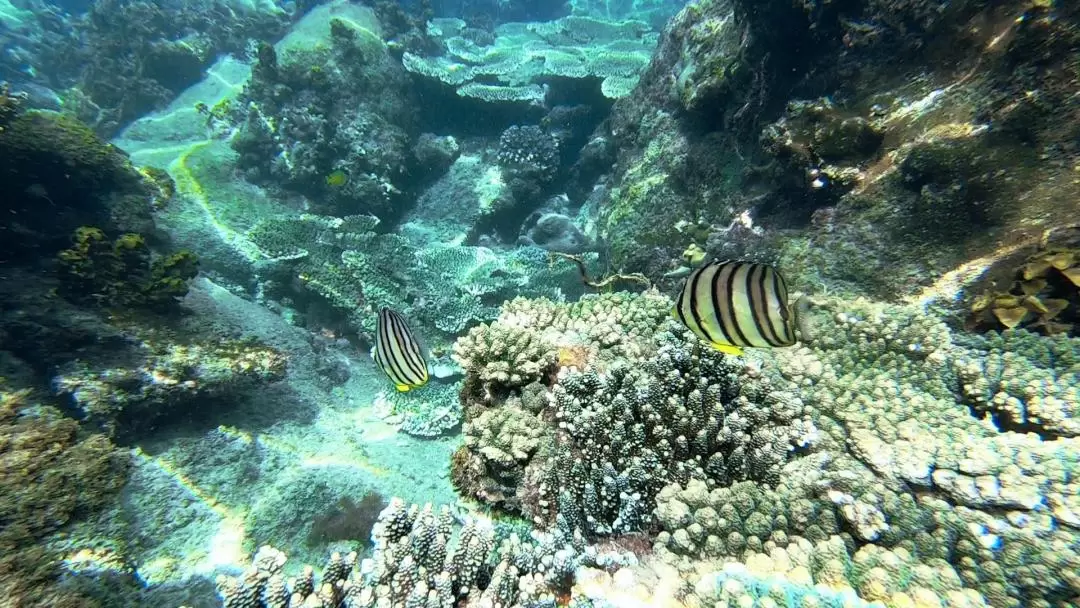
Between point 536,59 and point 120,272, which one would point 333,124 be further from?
point 120,272

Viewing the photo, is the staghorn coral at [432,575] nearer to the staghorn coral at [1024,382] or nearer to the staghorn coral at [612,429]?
the staghorn coral at [612,429]

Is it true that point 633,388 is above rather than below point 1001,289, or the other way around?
below

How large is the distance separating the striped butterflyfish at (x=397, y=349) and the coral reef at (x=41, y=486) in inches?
113

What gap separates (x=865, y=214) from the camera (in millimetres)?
4199

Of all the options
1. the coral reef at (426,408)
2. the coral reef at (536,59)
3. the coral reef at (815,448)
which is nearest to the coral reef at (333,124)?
the coral reef at (536,59)

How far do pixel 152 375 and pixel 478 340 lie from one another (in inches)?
143

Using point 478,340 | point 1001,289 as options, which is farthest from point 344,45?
point 1001,289

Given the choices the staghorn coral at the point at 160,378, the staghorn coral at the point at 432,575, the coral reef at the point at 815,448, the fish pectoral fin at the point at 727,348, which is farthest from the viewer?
the staghorn coral at the point at 160,378

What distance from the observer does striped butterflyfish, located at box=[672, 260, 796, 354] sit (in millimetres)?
1483

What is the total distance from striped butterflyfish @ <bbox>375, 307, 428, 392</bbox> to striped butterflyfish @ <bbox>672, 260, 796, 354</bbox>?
132 cm

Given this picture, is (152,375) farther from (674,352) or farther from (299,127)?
(299,127)

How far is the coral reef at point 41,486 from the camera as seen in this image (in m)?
2.90

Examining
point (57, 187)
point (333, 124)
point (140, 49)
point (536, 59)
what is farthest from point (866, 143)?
point (140, 49)

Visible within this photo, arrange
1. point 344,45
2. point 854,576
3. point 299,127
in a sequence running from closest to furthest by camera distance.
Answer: point 854,576 → point 299,127 → point 344,45
